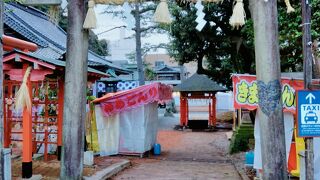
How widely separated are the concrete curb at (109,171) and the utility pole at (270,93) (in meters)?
4.38

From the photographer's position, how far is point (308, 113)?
5328 mm

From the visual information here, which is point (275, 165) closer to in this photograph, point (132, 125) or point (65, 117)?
point (65, 117)

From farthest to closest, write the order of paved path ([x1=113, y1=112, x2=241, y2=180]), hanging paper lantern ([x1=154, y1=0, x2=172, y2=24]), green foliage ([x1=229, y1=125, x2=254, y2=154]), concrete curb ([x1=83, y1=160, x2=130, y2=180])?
1. green foliage ([x1=229, y1=125, x2=254, y2=154])
2. paved path ([x1=113, y1=112, x2=241, y2=180])
3. concrete curb ([x1=83, y1=160, x2=130, y2=180])
4. hanging paper lantern ([x1=154, y1=0, x2=172, y2=24])

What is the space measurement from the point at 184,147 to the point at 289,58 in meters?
8.88

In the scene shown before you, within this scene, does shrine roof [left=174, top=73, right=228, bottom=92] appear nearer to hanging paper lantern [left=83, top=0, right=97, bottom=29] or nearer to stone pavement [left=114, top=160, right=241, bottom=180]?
stone pavement [left=114, top=160, right=241, bottom=180]

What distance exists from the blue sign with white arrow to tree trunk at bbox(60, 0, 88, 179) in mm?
3274

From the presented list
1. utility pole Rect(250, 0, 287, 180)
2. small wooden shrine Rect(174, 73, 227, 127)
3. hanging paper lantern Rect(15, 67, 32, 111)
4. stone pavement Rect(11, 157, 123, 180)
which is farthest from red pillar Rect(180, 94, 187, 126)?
utility pole Rect(250, 0, 287, 180)

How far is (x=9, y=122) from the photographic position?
1087 centimetres

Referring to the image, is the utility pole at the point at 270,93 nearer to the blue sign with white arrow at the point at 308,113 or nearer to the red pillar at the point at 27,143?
the blue sign with white arrow at the point at 308,113

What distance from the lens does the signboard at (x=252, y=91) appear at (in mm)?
7625

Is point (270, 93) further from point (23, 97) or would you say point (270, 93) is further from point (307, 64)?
point (23, 97)

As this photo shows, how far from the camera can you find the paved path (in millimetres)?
10094

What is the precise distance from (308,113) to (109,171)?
576cm

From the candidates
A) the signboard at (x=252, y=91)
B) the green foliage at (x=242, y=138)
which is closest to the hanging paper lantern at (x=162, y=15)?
the signboard at (x=252, y=91)
